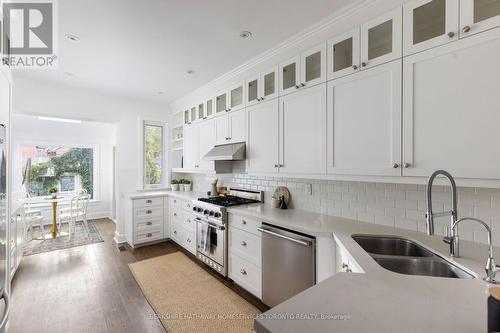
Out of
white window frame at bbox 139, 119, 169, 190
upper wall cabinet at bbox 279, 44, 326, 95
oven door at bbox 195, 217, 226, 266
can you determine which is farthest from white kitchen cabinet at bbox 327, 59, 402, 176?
white window frame at bbox 139, 119, 169, 190

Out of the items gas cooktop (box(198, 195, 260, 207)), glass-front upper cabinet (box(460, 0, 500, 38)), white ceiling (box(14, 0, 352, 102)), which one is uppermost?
white ceiling (box(14, 0, 352, 102))

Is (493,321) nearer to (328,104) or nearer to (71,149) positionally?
(328,104)

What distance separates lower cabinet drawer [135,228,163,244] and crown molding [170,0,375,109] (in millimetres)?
2903

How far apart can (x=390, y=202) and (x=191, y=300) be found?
2231 millimetres

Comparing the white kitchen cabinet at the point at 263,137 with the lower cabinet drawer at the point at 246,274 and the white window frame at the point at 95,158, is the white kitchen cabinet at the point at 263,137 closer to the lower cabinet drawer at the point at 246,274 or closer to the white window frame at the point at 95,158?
the lower cabinet drawer at the point at 246,274

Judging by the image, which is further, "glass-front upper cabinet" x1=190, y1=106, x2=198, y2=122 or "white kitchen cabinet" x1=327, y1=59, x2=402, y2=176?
"glass-front upper cabinet" x1=190, y1=106, x2=198, y2=122

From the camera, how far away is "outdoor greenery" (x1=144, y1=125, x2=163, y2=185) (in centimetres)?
469

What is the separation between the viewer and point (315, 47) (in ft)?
7.11

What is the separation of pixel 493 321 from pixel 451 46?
1474 mm

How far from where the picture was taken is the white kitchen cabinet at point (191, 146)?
13.2 ft

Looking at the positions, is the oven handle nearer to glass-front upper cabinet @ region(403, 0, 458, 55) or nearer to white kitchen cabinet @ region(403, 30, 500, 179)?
white kitchen cabinet @ region(403, 30, 500, 179)

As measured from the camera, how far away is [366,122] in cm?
181

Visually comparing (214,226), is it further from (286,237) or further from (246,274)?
(286,237)

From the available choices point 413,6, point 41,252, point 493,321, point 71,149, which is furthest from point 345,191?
point 71,149
